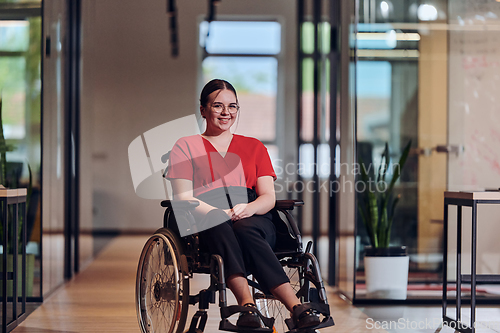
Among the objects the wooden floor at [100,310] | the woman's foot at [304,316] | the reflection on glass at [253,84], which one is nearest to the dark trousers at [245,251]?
the woman's foot at [304,316]

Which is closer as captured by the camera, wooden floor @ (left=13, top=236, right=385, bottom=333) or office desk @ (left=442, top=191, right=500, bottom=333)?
office desk @ (left=442, top=191, right=500, bottom=333)

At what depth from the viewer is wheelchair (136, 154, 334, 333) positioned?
1.82 metres

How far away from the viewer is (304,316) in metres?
1.75

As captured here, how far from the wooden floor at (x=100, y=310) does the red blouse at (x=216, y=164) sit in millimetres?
775

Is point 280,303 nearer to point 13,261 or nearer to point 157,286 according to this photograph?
point 157,286

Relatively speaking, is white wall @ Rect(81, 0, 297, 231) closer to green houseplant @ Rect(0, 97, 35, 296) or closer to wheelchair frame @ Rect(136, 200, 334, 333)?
green houseplant @ Rect(0, 97, 35, 296)

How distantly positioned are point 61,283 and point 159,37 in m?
4.37

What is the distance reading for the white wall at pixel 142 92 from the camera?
714 centimetres

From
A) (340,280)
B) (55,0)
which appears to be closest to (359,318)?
(340,280)

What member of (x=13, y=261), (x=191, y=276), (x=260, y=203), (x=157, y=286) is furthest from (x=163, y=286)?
(x=13, y=261)

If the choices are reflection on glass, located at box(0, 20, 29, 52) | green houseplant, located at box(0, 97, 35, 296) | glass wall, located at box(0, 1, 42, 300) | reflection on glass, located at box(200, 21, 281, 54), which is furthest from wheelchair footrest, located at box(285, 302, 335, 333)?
reflection on glass, located at box(200, 21, 281, 54)

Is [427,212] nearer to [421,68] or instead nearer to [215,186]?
[421,68]

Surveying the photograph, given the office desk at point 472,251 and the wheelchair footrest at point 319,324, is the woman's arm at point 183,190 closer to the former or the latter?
the wheelchair footrest at point 319,324

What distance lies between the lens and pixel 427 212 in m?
3.35
